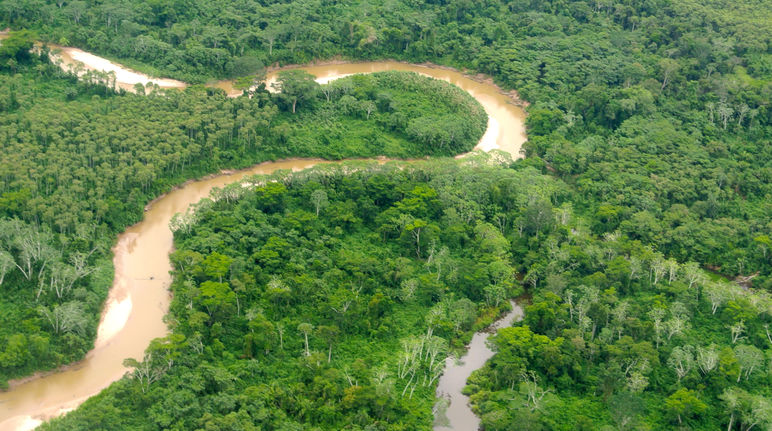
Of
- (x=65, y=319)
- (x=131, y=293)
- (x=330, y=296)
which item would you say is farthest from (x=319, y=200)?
(x=65, y=319)

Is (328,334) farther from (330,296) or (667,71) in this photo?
(667,71)

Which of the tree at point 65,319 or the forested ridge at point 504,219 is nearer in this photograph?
the forested ridge at point 504,219

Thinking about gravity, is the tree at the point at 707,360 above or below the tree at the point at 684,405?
above

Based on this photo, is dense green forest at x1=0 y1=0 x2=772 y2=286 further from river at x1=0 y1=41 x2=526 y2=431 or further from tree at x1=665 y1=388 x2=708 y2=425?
tree at x1=665 y1=388 x2=708 y2=425

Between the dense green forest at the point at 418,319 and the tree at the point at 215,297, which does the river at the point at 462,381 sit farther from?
the tree at the point at 215,297

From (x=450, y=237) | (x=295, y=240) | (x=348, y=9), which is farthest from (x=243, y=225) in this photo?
(x=348, y=9)

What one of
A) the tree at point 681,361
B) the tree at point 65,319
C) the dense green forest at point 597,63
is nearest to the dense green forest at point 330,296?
the tree at point 65,319

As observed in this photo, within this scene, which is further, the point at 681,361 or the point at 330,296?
the point at 330,296
